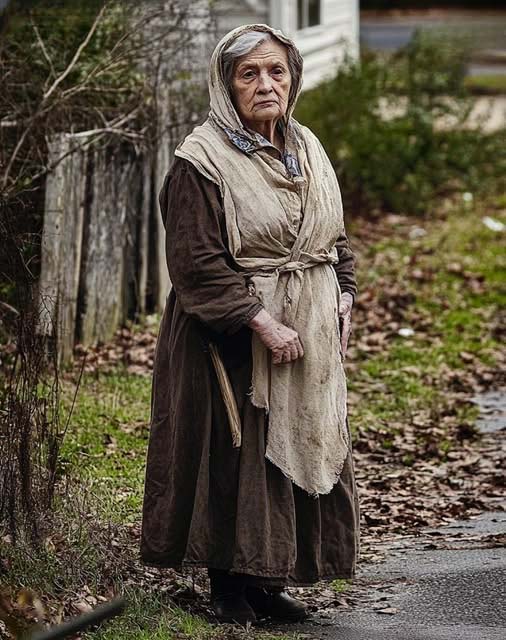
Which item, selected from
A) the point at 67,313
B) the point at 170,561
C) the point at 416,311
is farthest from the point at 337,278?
the point at 416,311

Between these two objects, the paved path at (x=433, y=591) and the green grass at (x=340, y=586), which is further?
the green grass at (x=340, y=586)

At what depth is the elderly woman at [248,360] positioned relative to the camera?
179 inches

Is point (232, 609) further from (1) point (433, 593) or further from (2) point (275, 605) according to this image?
(1) point (433, 593)

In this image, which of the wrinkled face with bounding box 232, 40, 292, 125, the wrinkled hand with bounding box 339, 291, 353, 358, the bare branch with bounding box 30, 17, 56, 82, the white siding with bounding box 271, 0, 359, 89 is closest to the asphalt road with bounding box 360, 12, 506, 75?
the white siding with bounding box 271, 0, 359, 89

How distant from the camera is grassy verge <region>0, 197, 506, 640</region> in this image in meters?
4.67

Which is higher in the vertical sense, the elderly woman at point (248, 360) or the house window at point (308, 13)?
the house window at point (308, 13)

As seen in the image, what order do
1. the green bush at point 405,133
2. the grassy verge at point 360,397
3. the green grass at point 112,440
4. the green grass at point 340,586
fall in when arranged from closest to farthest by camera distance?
the grassy verge at point 360,397 → the green grass at point 340,586 → the green grass at point 112,440 → the green bush at point 405,133

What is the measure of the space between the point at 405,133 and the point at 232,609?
11126 mm

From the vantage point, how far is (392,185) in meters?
14.9

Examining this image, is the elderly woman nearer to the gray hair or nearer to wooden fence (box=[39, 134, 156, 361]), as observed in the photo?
the gray hair

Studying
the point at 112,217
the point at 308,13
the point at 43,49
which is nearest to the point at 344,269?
the point at 43,49

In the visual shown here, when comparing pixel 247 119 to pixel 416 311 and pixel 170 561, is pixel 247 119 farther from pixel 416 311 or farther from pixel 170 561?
pixel 416 311

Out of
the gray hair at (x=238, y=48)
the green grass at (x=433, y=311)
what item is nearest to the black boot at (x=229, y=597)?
the gray hair at (x=238, y=48)

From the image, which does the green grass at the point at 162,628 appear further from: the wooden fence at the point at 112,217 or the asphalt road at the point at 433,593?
the wooden fence at the point at 112,217
